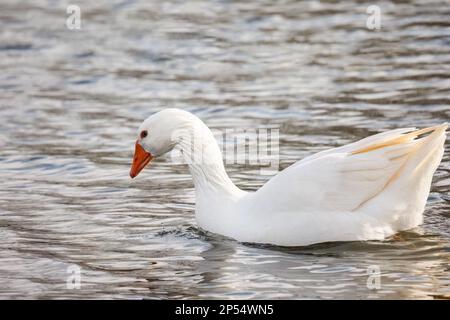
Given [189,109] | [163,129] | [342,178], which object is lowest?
[342,178]

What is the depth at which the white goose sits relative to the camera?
930 centimetres

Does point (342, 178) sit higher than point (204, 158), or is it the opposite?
point (204, 158)

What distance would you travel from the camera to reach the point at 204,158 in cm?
996

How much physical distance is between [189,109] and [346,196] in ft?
19.8

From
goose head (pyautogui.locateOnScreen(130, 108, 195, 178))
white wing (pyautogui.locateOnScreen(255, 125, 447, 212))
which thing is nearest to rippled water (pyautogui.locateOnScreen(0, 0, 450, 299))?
white wing (pyautogui.locateOnScreen(255, 125, 447, 212))

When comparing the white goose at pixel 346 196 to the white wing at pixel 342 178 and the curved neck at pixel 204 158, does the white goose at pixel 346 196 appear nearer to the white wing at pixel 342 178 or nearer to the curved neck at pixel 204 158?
the white wing at pixel 342 178

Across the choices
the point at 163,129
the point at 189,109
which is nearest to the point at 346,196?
the point at 163,129

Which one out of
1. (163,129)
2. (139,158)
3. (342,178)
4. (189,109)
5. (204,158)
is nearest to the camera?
(342,178)

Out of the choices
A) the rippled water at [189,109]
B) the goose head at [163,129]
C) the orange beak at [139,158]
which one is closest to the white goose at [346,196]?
the rippled water at [189,109]

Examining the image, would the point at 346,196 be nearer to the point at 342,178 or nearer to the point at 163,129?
the point at 342,178

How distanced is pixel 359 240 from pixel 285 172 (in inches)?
36.3

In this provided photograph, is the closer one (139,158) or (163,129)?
(163,129)

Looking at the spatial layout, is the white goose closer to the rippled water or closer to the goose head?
the rippled water
